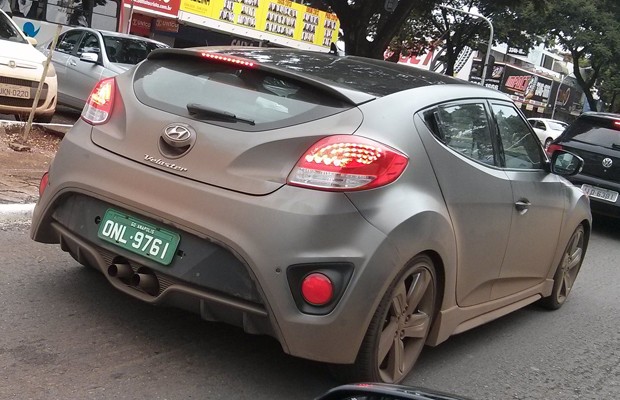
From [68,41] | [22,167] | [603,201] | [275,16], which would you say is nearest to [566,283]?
[603,201]

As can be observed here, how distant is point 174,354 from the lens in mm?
3502

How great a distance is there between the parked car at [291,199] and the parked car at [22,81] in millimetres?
5313

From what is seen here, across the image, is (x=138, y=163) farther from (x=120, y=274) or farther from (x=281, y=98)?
(x=281, y=98)

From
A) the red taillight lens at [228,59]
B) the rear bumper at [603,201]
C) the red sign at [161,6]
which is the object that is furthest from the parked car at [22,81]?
the red sign at [161,6]

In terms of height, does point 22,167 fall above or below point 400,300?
below

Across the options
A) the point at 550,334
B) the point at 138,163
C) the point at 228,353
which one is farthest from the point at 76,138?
the point at 550,334

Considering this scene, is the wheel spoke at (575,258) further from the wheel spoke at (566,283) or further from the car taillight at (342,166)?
the car taillight at (342,166)

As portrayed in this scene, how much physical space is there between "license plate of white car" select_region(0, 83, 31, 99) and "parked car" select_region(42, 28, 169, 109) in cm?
225

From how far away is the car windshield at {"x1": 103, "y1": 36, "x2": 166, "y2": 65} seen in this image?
11.7 metres

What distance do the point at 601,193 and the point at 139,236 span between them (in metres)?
7.72

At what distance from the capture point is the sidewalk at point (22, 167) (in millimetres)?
5586

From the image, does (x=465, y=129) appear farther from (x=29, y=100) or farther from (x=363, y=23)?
(x=363, y=23)

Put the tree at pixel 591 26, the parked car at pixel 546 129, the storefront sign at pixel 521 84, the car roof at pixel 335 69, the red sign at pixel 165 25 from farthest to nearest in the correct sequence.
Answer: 1. the storefront sign at pixel 521 84
2. the tree at pixel 591 26
3. the parked car at pixel 546 129
4. the red sign at pixel 165 25
5. the car roof at pixel 335 69

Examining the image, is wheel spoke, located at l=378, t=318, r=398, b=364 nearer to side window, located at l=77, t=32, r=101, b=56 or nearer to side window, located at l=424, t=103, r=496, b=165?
side window, located at l=424, t=103, r=496, b=165
